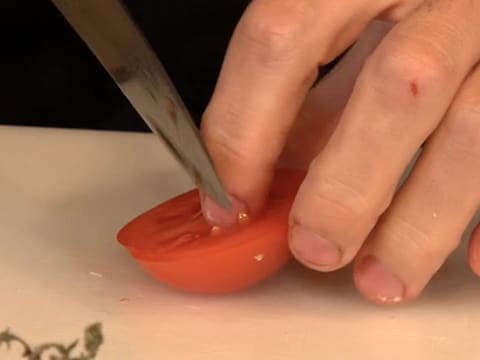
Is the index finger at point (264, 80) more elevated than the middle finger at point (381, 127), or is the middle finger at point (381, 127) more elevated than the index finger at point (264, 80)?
the index finger at point (264, 80)

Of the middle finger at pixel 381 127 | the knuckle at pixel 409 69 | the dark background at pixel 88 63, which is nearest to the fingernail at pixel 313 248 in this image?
the middle finger at pixel 381 127

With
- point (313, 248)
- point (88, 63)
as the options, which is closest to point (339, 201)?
point (313, 248)

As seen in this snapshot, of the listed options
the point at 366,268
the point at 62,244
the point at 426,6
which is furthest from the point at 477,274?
the point at 62,244

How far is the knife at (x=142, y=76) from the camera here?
573 mm

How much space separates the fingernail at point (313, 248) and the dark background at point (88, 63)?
0.42 metres

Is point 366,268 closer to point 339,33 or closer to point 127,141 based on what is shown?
point 339,33

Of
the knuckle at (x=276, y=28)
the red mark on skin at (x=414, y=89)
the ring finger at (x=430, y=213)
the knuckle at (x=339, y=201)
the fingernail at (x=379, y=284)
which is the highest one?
the knuckle at (x=276, y=28)

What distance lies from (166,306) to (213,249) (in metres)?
0.06

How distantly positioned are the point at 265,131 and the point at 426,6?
131 millimetres

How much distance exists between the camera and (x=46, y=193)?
81cm

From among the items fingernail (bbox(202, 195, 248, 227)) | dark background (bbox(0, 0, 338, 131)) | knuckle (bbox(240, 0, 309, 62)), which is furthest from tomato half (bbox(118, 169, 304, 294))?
dark background (bbox(0, 0, 338, 131))

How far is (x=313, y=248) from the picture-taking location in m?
0.65

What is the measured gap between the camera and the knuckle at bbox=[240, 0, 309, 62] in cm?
63

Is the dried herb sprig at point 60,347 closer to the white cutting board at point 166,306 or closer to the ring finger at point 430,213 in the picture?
the white cutting board at point 166,306
